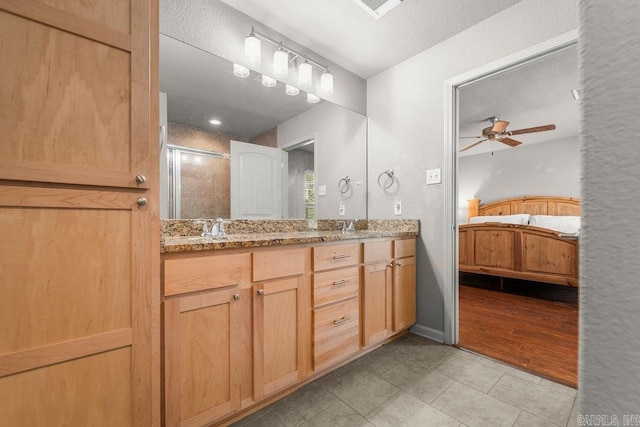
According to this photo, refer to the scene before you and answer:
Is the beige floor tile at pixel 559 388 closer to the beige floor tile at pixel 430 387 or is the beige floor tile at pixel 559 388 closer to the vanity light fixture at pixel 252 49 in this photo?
the beige floor tile at pixel 430 387

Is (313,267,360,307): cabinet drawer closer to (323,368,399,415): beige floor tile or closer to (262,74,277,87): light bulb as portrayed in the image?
(323,368,399,415): beige floor tile

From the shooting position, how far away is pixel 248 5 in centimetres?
176

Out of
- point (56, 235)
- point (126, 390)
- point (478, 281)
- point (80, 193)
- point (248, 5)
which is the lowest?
point (478, 281)

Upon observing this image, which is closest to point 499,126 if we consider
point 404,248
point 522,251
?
point 522,251

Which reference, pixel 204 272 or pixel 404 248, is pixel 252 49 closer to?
pixel 204 272

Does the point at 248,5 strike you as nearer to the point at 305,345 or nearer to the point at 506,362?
the point at 305,345

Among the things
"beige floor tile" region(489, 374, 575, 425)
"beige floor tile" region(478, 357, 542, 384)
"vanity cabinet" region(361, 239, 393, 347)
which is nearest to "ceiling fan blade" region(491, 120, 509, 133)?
"vanity cabinet" region(361, 239, 393, 347)

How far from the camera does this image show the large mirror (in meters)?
1.64

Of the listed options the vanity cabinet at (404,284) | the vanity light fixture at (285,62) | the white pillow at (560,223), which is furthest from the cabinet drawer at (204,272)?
the white pillow at (560,223)

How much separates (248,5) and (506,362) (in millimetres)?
2845

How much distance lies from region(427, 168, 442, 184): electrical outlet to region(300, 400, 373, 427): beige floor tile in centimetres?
163

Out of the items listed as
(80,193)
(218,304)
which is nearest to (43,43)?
(80,193)

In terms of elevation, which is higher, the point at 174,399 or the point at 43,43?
the point at 43,43

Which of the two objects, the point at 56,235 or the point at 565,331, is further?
the point at 565,331
